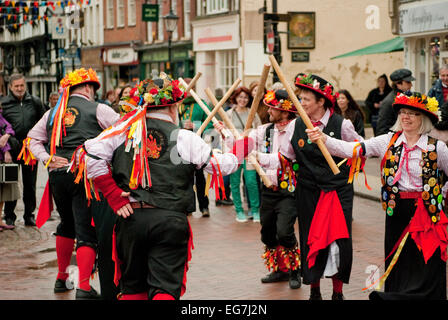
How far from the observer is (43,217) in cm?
770

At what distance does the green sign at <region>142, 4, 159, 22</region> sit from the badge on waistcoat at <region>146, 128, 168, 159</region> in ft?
99.1

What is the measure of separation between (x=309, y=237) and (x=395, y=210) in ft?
3.36

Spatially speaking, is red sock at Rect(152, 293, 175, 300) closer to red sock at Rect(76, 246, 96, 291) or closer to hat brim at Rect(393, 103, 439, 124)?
red sock at Rect(76, 246, 96, 291)

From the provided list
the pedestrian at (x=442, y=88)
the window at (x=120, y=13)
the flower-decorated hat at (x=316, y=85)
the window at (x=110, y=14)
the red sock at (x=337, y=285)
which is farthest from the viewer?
the window at (x=110, y=14)

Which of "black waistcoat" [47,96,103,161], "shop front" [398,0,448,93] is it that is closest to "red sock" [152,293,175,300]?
"black waistcoat" [47,96,103,161]

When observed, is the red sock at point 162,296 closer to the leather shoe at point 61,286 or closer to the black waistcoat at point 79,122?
the black waistcoat at point 79,122

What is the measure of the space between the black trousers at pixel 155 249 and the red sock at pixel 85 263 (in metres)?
1.84

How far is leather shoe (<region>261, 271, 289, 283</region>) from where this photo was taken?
7957 millimetres

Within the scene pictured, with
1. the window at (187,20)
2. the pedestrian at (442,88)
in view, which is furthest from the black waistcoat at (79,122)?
the window at (187,20)

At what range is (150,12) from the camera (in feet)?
115

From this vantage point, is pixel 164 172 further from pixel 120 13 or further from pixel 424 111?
pixel 120 13

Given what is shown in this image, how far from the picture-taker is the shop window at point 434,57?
18.5 metres

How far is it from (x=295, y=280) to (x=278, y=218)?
0.61 metres

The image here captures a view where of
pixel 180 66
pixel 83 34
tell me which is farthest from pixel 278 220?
pixel 83 34
